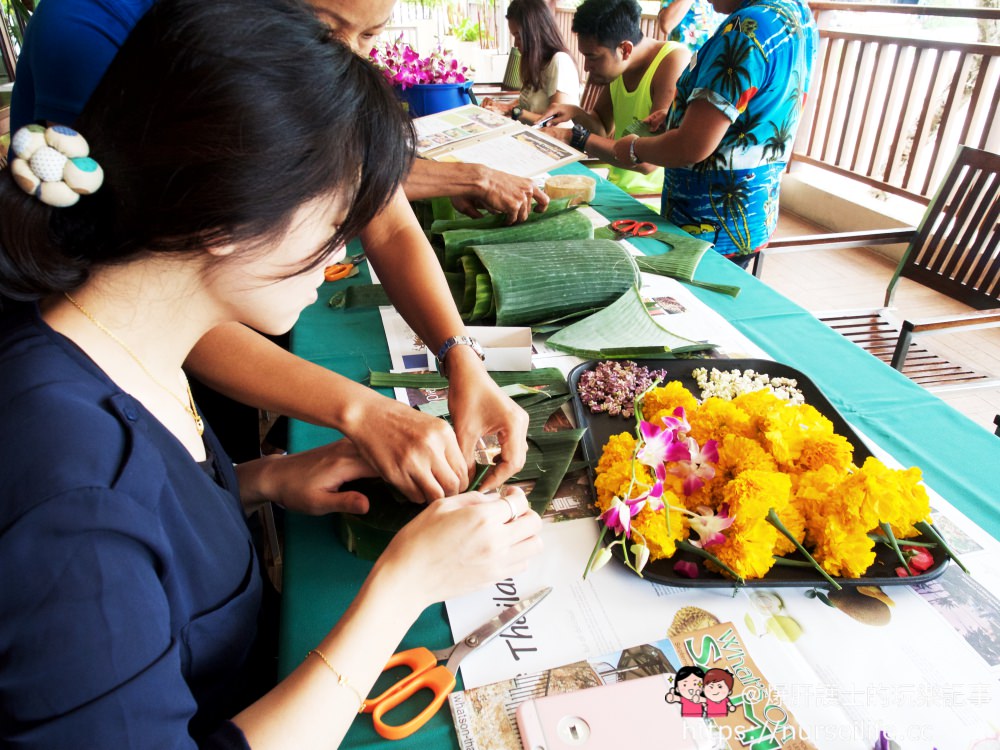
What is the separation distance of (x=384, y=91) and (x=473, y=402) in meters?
0.46

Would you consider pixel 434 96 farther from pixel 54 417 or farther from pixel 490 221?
pixel 54 417

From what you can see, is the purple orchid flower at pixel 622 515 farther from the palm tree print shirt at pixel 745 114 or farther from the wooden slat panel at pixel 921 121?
the wooden slat panel at pixel 921 121

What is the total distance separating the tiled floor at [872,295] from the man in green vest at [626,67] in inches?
46.5

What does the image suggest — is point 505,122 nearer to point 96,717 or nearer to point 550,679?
point 550,679

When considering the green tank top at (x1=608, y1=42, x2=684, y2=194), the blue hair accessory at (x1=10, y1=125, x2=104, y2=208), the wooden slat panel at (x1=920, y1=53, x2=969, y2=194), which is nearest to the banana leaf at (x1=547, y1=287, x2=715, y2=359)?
the blue hair accessory at (x1=10, y1=125, x2=104, y2=208)

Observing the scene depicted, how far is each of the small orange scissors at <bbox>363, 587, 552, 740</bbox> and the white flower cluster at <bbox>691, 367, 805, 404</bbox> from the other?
56 centimetres

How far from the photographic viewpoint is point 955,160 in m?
2.11

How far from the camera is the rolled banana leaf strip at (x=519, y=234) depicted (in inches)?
61.1

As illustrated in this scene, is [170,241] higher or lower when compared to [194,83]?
lower

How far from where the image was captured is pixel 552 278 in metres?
1.36

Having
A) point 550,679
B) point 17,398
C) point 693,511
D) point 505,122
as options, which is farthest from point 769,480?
point 505,122

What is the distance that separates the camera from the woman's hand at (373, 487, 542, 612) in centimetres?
67

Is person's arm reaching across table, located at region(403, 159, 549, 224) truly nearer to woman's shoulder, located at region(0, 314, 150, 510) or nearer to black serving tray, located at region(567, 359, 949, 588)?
black serving tray, located at region(567, 359, 949, 588)

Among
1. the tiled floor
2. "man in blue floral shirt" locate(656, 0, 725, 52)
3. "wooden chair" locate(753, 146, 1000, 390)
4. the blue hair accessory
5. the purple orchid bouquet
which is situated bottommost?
the tiled floor
